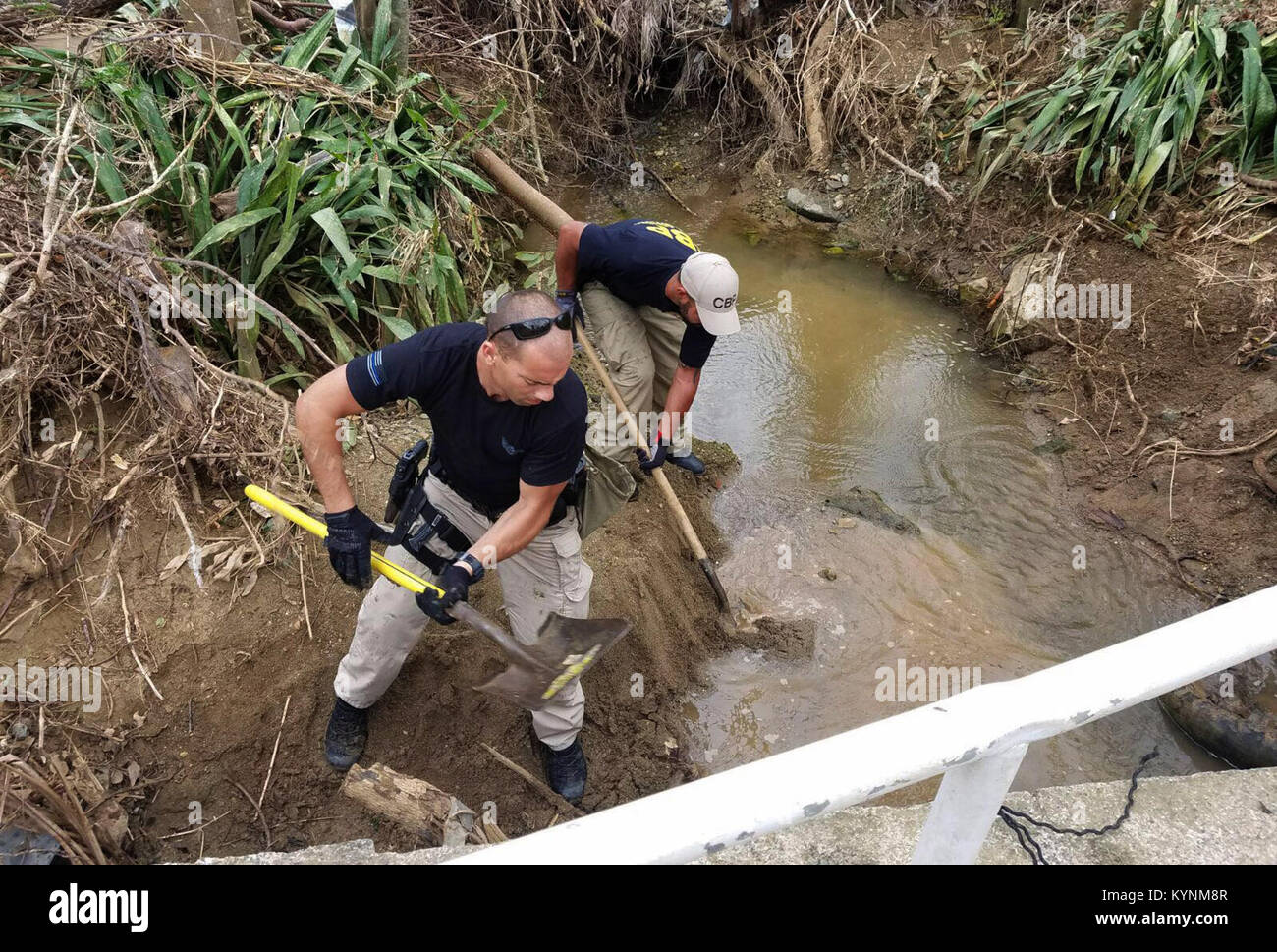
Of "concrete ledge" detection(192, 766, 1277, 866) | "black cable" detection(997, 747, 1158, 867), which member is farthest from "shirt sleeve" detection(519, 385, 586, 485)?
"black cable" detection(997, 747, 1158, 867)

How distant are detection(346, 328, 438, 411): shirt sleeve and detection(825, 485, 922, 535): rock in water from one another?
2.77 metres

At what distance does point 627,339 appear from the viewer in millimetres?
4203

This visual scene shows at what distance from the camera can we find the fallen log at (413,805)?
2.58 metres

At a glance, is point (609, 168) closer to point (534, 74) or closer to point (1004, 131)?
point (534, 74)

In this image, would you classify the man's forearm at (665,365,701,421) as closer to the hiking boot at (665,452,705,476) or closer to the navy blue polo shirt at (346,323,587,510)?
the hiking boot at (665,452,705,476)

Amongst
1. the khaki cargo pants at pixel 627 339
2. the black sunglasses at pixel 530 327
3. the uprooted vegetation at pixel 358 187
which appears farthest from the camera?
the khaki cargo pants at pixel 627 339

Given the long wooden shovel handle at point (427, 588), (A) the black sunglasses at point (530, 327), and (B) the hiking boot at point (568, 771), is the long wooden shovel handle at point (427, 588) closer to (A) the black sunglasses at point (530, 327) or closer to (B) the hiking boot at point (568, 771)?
(B) the hiking boot at point (568, 771)

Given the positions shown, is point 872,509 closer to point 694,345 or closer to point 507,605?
point 694,345

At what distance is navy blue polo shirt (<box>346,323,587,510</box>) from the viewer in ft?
7.94

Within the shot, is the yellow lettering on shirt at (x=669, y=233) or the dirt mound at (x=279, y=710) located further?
the yellow lettering on shirt at (x=669, y=233)

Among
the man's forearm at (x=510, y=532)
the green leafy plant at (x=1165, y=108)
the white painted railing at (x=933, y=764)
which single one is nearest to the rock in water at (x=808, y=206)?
the green leafy plant at (x=1165, y=108)

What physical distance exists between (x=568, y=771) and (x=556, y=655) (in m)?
0.77

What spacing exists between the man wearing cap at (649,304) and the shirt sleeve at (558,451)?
4.26ft
